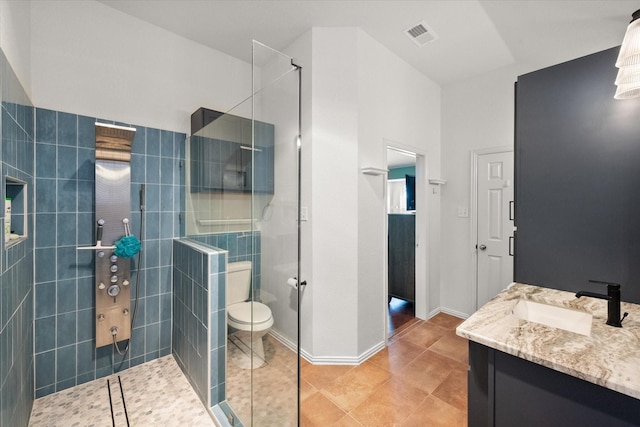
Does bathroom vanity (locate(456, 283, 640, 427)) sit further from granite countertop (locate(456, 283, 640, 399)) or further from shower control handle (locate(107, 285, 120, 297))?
shower control handle (locate(107, 285, 120, 297))

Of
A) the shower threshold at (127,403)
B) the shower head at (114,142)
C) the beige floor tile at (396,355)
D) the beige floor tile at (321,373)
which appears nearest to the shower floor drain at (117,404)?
the shower threshold at (127,403)

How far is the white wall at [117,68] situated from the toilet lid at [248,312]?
176 cm

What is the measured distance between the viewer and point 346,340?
236 centimetres

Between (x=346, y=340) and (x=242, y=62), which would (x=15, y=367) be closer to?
(x=346, y=340)

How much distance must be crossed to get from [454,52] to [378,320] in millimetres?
2826

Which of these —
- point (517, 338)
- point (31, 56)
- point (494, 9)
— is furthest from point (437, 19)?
point (31, 56)

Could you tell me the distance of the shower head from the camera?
1866 mm

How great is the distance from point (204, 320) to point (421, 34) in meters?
2.98

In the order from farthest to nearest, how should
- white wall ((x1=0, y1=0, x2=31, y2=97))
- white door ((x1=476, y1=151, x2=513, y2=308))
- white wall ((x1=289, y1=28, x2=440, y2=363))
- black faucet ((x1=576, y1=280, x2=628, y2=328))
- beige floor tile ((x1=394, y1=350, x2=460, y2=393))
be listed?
white door ((x1=476, y1=151, x2=513, y2=308)) → white wall ((x1=289, y1=28, x2=440, y2=363)) → beige floor tile ((x1=394, y1=350, x2=460, y2=393)) → white wall ((x1=0, y1=0, x2=31, y2=97)) → black faucet ((x1=576, y1=280, x2=628, y2=328))

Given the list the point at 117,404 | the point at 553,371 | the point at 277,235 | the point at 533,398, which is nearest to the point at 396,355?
the point at 533,398

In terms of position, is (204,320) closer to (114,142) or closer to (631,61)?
(114,142)

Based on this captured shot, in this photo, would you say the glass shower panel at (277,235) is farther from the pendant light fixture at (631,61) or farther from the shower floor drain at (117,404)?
the pendant light fixture at (631,61)

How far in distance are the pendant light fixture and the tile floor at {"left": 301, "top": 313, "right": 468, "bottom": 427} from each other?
1.99 metres

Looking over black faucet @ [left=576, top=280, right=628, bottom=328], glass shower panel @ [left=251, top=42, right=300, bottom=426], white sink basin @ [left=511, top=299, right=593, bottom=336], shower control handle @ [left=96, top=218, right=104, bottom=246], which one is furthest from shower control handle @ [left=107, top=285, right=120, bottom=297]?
black faucet @ [left=576, top=280, right=628, bottom=328]
